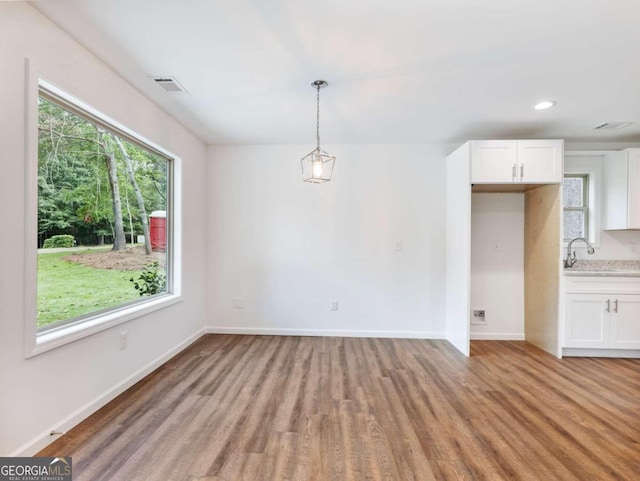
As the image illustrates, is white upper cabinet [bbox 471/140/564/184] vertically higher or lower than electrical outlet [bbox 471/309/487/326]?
higher

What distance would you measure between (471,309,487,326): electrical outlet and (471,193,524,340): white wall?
48 millimetres

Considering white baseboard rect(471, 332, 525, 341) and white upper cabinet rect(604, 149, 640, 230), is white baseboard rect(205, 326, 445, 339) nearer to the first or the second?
white baseboard rect(471, 332, 525, 341)

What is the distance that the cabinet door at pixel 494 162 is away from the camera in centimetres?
323

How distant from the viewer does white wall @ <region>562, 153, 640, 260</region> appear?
360 centimetres

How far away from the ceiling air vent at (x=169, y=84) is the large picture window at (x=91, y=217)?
0.51 m

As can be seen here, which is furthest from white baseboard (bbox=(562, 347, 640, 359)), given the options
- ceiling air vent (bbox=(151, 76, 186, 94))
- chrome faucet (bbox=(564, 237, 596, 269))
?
ceiling air vent (bbox=(151, 76, 186, 94))

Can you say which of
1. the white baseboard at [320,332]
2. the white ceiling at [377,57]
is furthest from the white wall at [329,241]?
the white ceiling at [377,57]

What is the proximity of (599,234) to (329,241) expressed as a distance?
3.42 metres

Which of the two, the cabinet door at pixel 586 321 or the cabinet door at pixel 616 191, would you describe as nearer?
the cabinet door at pixel 586 321

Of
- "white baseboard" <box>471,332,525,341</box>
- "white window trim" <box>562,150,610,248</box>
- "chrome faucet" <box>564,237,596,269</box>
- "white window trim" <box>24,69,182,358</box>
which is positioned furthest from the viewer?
"white baseboard" <box>471,332,525,341</box>

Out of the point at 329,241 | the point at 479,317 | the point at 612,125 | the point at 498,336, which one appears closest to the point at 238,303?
the point at 329,241

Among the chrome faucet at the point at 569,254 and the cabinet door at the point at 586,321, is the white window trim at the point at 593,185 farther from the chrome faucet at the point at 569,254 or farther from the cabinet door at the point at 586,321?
the cabinet door at the point at 586,321

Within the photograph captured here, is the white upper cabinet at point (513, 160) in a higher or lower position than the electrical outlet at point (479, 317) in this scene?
higher

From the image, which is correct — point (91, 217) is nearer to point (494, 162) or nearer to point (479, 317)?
point (494, 162)
